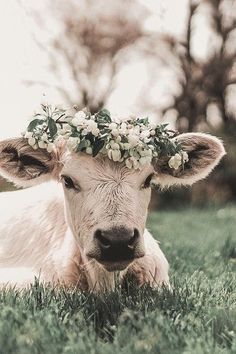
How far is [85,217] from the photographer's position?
463 cm

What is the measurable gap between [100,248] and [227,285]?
188 centimetres

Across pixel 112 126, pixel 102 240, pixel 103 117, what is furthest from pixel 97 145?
pixel 102 240

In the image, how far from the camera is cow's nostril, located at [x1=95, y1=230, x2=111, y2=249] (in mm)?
4191

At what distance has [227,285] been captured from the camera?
19.0 feet

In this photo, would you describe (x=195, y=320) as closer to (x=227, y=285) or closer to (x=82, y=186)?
(x=82, y=186)

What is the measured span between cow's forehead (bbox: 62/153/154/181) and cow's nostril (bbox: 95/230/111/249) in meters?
0.49

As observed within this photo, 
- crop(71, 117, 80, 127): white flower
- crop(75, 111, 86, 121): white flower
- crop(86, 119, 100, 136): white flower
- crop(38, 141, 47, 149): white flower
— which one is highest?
crop(75, 111, 86, 121): white flower

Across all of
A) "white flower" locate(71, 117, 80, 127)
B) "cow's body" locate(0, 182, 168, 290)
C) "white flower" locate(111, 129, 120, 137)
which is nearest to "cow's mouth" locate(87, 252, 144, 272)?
"cow's body" locate(0, 182, 168, 290)

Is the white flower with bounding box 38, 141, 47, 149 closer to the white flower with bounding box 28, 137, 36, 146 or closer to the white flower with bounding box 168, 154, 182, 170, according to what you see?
the white flower with bounding box 28, 137, 36, 146

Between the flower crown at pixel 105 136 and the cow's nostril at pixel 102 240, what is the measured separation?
1.96 ft

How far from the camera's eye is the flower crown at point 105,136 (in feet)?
15.4

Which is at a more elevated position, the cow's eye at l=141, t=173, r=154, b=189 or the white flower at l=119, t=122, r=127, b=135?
the white flower at l=119, t=122, r=127, b=135

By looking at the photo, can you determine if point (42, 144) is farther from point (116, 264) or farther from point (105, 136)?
point (116, 264)

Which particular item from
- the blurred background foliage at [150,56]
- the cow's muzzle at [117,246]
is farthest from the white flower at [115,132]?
the blurred background foliage at [150,56]
